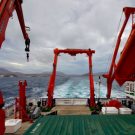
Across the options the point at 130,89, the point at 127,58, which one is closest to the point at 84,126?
the point at 127,58

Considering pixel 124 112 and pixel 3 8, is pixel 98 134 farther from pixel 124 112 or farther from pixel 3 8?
pixel 3 8

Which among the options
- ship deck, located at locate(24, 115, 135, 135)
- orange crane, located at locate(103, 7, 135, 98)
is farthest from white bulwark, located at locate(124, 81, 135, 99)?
ship deck, located at locate(24, 115, 135, 135)

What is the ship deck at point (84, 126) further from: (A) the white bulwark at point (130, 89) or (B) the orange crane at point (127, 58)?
(A) the white bulwark at point (130, 89)

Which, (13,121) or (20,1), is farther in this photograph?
(13,121)

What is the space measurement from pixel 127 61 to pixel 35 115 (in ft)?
34.0

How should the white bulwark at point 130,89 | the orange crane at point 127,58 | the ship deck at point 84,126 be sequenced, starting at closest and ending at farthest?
the ship deck at point 84,126 < the orange crane at point 127,58 < the white bulwark at point 130,89

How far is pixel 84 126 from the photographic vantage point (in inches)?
550

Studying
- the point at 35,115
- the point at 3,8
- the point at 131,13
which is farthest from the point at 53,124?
the point at 131,13

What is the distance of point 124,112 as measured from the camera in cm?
1897

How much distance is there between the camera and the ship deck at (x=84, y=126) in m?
12.6

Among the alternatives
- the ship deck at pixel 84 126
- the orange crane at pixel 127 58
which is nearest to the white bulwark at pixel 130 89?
the orange crane at pixel 127 58

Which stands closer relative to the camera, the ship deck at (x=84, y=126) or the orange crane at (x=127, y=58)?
the ship deck at (x=84, y=126)

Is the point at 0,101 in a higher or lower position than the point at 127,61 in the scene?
lower

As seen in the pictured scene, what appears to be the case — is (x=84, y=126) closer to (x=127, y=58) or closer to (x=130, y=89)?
(x=127, y=58)
